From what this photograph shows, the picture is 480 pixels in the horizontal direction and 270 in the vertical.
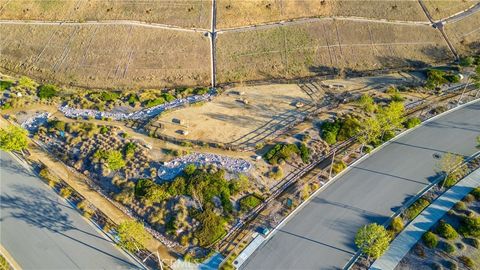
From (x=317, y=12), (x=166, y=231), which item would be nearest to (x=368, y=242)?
(x=166, y=231)

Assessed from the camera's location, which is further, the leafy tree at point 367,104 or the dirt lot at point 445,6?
the dirt lot at point 445,6

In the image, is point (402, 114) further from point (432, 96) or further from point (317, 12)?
point (317, 12)

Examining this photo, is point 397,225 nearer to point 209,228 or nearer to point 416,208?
point 416,208

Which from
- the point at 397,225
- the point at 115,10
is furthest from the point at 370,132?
the point at 115,10

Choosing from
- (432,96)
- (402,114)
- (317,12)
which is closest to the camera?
(402,114)

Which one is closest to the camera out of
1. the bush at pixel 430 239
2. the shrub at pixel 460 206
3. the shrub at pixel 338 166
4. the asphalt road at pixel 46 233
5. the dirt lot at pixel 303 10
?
the bush at pixel 430 239

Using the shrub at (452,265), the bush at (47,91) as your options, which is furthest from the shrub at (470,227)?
the bush at (47,91)

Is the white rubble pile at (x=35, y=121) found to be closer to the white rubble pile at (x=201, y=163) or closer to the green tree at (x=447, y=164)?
the white rubble pile at (x=201, y=163)
